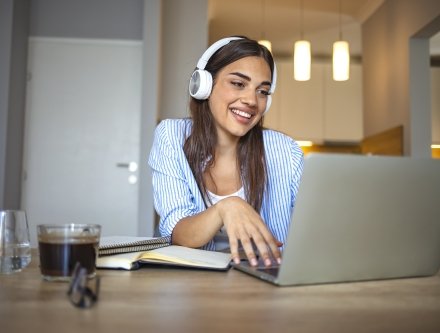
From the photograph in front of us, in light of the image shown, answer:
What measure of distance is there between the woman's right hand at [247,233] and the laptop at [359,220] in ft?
0.22

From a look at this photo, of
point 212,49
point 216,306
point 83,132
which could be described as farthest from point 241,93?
point 83,132

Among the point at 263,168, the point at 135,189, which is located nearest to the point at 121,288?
the point at 263,168

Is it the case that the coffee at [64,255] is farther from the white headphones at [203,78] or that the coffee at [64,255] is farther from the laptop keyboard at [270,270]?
the white headphones at [203,78]

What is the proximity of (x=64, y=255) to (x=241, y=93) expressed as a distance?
3.06ft

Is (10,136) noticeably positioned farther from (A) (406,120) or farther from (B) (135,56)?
(A) (406,120)

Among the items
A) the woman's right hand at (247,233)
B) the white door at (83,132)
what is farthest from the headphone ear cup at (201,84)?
the white door at (83,132)

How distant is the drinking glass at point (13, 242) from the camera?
798 millimetres

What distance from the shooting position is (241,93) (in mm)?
1505

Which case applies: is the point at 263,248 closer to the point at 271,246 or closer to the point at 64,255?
the point at 271,246

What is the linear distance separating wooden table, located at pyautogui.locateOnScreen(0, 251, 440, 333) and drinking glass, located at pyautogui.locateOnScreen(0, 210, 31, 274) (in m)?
0.04

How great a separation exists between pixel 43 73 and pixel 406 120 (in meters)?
3.09

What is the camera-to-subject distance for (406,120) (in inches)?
160

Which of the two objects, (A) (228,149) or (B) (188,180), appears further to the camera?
(A) (228,149)


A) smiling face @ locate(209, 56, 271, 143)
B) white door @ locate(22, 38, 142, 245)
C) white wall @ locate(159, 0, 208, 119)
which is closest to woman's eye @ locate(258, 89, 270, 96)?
smiling face @ locate(209, 56, 271, 143)
